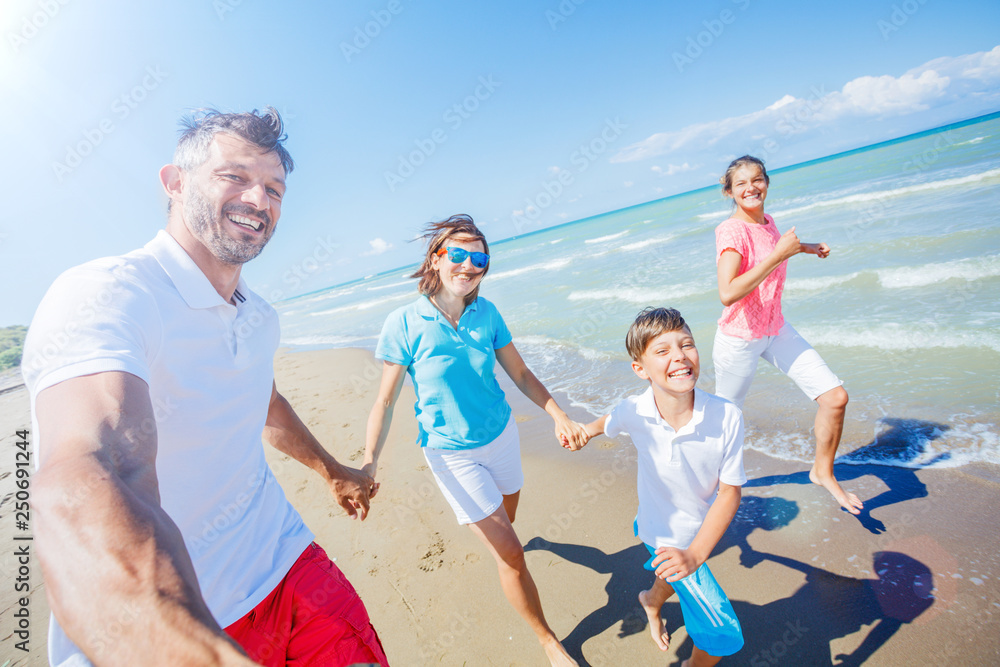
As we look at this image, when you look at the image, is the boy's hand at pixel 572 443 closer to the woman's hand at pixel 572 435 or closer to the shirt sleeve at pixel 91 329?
the woman's hand at pixel 572 435

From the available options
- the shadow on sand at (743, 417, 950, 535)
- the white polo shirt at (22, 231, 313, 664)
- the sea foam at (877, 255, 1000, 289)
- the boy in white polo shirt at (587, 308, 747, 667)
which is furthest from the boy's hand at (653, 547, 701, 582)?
the sea foam at (877, 255, 1000, 289)

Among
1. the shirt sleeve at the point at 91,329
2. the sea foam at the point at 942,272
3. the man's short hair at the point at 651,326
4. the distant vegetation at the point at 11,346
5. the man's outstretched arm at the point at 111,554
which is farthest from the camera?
the distant vegetation at the point at 11,346

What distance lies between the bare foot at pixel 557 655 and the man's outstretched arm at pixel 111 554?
2.41 m

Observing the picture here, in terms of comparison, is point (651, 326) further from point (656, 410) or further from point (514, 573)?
point (514, 573)

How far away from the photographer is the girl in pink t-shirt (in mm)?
3066

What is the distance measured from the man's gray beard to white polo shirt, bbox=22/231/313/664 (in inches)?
4.3

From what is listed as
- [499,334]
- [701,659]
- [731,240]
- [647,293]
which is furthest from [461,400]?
[647,293]

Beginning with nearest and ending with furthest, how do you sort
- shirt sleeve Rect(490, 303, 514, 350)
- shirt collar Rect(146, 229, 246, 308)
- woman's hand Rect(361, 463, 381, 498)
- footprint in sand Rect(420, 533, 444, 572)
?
shirt collar Rect(146, 229, 246, 308)
woman's hand Rect(361, 463, 381, 498)
shirt sleeve Rect(490, 303, 514, 350)
footprint in sand Rect(420, 533, 444, 572)

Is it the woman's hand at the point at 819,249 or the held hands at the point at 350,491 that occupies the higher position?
the woman's hand at the point at 819,249

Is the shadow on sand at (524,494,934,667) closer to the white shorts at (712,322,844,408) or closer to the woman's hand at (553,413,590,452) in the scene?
the white shorts at (712,322,844,408)

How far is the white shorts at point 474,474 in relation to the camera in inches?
98.5

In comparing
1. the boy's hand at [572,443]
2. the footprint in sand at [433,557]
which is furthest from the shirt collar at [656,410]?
the footprint in sand at [433,557]

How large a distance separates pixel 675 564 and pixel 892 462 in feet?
9.91

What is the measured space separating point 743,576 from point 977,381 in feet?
12.0
